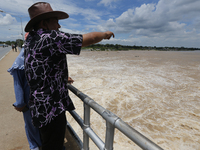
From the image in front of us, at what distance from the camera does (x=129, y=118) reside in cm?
473

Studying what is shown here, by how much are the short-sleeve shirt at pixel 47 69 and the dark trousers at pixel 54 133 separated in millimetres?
102

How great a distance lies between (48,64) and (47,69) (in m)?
0.05

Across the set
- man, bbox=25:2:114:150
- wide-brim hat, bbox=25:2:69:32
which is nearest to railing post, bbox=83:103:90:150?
man, bbox=25:2:114:150

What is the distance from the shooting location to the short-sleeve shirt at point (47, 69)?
Answer: 3.63 feet

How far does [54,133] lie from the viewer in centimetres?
144

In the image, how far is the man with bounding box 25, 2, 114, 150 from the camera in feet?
3.66

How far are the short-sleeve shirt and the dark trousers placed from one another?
102 millimetres

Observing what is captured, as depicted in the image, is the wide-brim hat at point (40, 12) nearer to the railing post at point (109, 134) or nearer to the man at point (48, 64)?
the man at point (48, 64)

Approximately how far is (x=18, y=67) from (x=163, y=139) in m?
4.08

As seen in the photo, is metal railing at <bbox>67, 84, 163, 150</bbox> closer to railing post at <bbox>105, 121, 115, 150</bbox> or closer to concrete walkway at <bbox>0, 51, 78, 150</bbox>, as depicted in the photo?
railing post at <bbox>105, 121, 115, 150</bbox>

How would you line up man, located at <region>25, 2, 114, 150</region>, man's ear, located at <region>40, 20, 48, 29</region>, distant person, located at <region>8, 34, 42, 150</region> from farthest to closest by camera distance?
distant person, located at <region>8, 34, 42, 150</region> < man's ear, located at <region>40, 20, 48, 29</region> < man, located at <region>25, 2, 114, 150</region>

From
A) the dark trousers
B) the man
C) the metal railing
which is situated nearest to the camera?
the metal railing

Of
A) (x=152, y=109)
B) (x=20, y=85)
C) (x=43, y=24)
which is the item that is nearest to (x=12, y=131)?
(x=20, y=85)

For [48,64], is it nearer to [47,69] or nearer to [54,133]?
[47,69]
